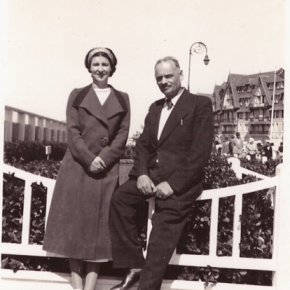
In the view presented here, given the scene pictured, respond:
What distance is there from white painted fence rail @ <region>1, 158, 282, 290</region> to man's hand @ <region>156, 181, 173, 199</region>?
0.18 metres

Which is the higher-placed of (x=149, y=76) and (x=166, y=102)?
(x=149, y=76)

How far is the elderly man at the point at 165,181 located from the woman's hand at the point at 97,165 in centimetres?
26

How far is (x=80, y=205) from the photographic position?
3.28 metres

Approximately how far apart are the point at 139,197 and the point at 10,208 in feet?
4.51

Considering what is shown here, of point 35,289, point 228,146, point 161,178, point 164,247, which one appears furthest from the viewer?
point 228,146

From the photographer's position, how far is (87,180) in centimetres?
329

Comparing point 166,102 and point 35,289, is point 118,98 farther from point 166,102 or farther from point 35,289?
point 35,289

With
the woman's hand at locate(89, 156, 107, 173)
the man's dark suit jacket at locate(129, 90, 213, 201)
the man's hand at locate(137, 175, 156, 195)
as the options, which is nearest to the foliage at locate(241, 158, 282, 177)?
the man's dark suit jacket at locate(129, 90, 213, 201)

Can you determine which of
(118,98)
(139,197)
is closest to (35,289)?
(139,197)

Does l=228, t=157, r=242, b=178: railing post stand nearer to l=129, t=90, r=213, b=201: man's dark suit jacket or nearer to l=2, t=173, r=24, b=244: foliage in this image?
l=129, t=90, r=213, b=201: man's dark suit jacket

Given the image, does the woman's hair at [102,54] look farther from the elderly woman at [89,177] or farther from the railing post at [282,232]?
the railing post at [282,232]

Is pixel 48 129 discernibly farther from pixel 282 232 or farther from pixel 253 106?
pixel 253 106

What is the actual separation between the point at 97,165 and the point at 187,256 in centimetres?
117

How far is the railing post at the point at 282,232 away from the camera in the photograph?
10.4 ft
